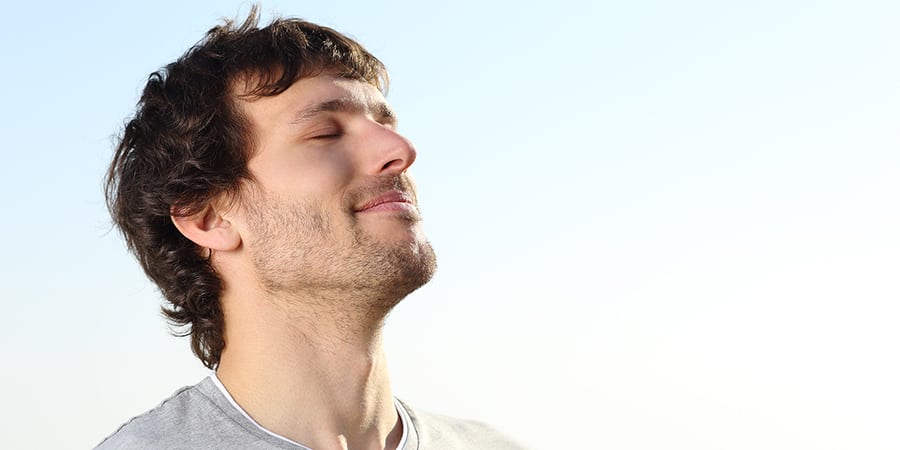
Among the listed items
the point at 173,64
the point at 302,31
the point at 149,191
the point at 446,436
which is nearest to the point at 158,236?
the point at 149,191

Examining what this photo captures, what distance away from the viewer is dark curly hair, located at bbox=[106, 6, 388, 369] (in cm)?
340

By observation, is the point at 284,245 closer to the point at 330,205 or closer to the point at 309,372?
the point at 330,205

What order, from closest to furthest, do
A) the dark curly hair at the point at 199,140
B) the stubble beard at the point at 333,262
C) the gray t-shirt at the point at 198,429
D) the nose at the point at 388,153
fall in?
the gray t-shirt at the point at 198,429
the stubble beard at the point at 333,262
the nose at the point at 388,153
the dark curly hair at the point at 199,140

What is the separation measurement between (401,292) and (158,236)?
1036 millimetres

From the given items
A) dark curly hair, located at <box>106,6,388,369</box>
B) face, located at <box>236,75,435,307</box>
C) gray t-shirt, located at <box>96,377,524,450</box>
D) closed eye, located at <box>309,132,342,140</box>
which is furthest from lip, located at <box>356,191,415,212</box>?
gray t-shirt, located at <box>96,377,524,450</box>

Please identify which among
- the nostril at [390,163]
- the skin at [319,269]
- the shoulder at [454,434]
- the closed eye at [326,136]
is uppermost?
the closed eye at [326,136]

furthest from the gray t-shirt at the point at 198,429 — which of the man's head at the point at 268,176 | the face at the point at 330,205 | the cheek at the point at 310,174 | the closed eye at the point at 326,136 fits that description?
the closed eye at the point at 326,136

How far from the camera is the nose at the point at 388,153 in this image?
10.6ft

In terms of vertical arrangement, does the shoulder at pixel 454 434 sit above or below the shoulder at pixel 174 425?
above

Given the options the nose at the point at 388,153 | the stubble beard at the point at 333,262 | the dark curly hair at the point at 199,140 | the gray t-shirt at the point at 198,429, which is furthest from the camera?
the dark curly hair at the point at 199,140

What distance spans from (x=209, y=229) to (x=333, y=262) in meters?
0.54

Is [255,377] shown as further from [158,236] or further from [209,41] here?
[209,41]

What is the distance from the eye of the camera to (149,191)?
11.8ft

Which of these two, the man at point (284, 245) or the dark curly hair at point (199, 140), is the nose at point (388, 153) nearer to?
the man at point (284, 245)
